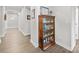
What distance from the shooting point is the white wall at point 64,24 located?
2025 millimetres

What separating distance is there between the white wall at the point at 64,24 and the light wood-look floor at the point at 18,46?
0.14m

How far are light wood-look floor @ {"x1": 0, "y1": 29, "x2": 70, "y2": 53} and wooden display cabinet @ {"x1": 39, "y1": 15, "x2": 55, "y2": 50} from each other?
0.13m

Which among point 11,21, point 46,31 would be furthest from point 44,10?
point 11,21

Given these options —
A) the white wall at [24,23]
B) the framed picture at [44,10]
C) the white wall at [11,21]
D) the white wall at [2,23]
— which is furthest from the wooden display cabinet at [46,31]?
the white wall at [2,23]

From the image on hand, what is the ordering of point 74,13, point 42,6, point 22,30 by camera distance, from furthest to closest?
1. point 22,30
2. point 42,6
3. point 74,13

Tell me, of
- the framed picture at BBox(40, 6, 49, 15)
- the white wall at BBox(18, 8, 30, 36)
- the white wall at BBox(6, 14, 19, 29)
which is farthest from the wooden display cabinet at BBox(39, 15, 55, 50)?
the white wall at BBox(6, 14, 19, 29)

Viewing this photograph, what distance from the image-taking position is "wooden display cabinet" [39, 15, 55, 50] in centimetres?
218

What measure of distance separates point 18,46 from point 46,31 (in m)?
0.69

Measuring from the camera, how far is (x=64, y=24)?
2070 mm

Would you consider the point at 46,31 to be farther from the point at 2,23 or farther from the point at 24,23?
the point at 2,23
